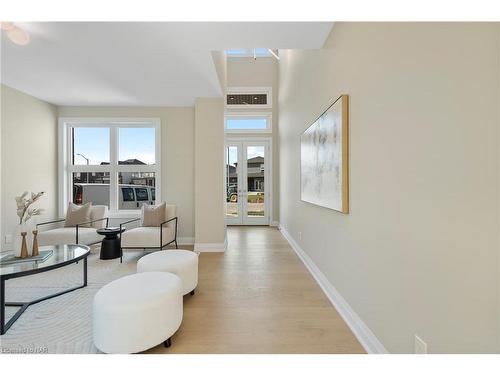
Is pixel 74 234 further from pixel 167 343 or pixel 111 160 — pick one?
pixel 167 343

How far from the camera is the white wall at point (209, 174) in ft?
14.1

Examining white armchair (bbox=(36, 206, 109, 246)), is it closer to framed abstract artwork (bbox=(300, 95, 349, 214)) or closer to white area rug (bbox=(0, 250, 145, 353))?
white area rug (bbox=(0, 250, 145, 353))

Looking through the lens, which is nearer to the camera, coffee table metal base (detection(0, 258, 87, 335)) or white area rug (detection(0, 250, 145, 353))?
white area rug (detection(0, 250, 145, 353))

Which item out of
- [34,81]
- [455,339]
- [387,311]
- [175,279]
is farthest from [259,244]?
[34,81]

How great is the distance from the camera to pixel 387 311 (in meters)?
1.55

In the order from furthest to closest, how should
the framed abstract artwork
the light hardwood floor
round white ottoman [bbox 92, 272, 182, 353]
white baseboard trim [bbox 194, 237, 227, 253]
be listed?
white baseboard trim [bbox 194, 237, 227, 253] < the framed abstract artwork < the light hardwood floor < round white ottoman [bbox 92, 272, 182, 353]

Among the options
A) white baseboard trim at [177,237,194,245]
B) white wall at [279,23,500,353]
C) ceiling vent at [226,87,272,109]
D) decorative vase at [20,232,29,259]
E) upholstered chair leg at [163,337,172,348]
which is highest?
ceiling vent at [226,87,272,109]

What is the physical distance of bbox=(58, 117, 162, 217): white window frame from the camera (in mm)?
4902

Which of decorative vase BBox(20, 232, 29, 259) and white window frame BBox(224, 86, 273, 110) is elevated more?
white window frame BBox(224, 86, 273, 110)

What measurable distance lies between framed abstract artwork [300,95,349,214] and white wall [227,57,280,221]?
3.42 m

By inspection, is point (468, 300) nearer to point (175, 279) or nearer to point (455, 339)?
point (455, 339)

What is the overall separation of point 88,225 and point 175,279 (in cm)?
321

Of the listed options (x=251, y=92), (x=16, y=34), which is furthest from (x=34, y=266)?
(x=251, y=92)

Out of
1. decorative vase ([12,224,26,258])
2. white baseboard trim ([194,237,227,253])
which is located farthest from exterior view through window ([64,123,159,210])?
decorative vase ([12,224,26,258])
